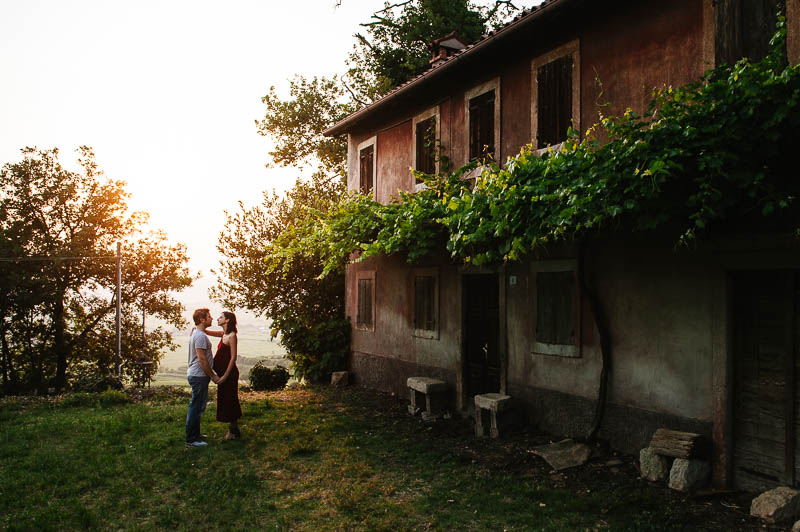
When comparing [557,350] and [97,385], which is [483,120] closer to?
[557,350]

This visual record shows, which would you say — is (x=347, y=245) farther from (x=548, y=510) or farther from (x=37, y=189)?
(x=37, y=189)

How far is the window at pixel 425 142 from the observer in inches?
405

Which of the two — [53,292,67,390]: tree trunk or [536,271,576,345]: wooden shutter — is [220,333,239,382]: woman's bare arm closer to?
[536,271,576,345]: wooden shutter

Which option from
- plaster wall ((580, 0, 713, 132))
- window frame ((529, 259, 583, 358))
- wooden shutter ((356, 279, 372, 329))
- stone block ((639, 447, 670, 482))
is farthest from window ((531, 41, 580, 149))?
wooden shutter ((356, 279, 372, 329))

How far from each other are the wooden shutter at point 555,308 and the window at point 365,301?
531 cm

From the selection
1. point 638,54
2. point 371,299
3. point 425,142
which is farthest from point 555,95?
point 371,299

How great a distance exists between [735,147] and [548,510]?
12.0 feet

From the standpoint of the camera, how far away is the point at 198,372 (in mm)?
7422

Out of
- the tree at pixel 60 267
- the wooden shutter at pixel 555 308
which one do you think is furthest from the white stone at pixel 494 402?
the tree at pixel 60 267

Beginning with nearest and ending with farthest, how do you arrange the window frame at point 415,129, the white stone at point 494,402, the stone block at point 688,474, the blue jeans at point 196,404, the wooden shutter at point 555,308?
the stone block at point 688,474 → the blue jeans at point 196,404 → the wooden shutter at point 555,308 → the white stone at point 494,402 → the window frame at point 415,129

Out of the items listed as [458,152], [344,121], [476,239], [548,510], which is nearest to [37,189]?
[344,121]

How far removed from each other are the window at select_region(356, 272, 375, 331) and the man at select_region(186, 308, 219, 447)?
5.38m

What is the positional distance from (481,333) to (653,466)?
12.8 feet

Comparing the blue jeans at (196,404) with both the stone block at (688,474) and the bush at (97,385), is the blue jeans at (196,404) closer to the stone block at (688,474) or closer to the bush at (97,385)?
the stone block at (688,474)
